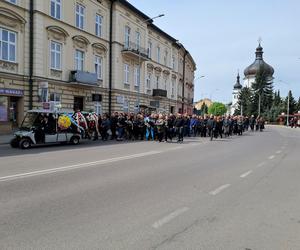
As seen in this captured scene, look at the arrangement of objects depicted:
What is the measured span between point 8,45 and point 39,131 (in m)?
9.89

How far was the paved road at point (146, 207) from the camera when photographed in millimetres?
4223

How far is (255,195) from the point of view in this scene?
681 centimetres

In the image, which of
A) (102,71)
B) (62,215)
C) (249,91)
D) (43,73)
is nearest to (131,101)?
(102,71)

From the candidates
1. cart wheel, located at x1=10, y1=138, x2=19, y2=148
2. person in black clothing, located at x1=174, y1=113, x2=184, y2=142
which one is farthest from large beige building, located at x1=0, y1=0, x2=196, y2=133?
person in black clothing, located at x1=174, y1=113, x2=184, y2=142

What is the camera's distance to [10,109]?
23.0m

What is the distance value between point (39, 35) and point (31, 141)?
12.0 metres

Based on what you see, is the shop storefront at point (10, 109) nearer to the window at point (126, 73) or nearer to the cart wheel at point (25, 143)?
the cart wheel at point (25, 143)

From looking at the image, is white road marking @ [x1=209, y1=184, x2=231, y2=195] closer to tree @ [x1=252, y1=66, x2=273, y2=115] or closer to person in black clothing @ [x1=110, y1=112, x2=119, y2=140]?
person in black clothing @ [x1=110, y1=112, x2=119, y2=140]

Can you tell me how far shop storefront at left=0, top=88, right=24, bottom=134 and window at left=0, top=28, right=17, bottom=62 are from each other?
2232 millimetres

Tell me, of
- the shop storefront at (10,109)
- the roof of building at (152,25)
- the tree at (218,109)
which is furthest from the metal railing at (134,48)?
the tree at (218,109)

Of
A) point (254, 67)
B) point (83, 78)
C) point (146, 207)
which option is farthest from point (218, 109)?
point (146, 207)

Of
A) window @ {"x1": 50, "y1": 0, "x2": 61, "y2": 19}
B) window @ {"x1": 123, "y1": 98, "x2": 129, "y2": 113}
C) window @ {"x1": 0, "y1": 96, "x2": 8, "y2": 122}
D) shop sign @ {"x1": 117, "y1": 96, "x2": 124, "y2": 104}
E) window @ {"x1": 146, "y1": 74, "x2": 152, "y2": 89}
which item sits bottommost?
window @ {"x1": 0, "y1": 96, "x2": 8, "y2": 122}

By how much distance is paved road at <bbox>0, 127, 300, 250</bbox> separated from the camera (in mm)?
4223

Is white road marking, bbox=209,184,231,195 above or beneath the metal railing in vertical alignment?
beneath
